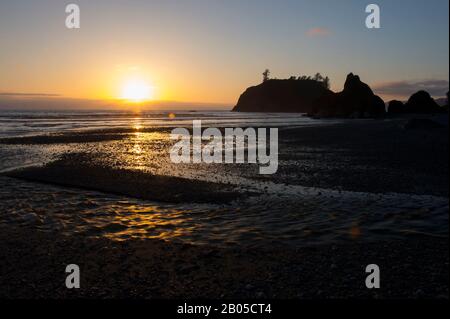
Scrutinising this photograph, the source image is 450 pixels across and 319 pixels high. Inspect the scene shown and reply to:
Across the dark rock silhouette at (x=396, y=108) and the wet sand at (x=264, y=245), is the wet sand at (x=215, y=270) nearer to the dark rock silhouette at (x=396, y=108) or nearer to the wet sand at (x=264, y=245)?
the wet sand at (x=264, y=245)

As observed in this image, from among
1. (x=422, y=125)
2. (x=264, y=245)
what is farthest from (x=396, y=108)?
(x=264, y=245)

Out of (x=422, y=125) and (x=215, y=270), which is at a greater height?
(x=422, y=125)

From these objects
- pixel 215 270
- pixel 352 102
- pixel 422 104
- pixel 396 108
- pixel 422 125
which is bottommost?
pixel 215 270

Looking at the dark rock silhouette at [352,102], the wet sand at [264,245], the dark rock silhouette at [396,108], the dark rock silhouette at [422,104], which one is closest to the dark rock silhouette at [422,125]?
the wet sand at [264,245]

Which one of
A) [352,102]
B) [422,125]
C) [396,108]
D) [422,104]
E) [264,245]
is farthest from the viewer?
[396,108]

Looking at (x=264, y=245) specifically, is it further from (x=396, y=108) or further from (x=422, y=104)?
(x=396, y=108)

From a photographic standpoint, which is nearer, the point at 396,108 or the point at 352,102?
the point at 352,102

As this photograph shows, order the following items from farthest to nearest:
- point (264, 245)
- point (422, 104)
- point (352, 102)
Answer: point (352, 102), point (422, 104), point (264, 245)

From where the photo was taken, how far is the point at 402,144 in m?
31.1

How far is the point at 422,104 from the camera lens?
112 meters

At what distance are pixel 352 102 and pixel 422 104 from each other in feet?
66.4

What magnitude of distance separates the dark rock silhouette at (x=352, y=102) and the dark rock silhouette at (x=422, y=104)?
842cm

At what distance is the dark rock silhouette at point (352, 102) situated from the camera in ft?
356
